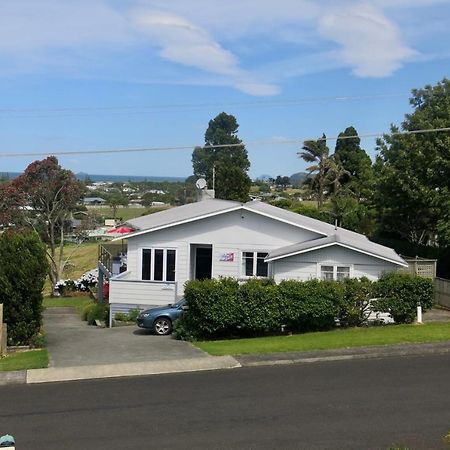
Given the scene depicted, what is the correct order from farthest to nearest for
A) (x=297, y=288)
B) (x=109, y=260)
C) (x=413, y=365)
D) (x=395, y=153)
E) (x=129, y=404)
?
(x=395, y=153) → (x=109, y=260) → (x=297, y=288) → (x=413, y=365) → (x=129, y=404)

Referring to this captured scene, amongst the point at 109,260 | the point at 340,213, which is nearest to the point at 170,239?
the point at 109,260

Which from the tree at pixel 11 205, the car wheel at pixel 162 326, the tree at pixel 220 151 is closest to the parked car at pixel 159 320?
the car wheel at pixel 162 326

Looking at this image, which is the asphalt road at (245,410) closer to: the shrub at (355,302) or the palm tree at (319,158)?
the shrub at (355,302)

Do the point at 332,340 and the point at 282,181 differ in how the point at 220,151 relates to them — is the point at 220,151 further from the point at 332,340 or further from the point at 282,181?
the point at 332,340

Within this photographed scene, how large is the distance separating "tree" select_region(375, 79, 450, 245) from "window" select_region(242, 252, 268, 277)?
27.9 ft

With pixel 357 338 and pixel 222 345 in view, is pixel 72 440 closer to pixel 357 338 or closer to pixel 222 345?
pixel 222 345

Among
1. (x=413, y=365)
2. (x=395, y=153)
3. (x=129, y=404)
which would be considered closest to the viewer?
(x=129, y=404)

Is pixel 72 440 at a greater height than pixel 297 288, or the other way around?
pixel 297 288

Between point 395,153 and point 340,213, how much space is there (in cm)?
1771

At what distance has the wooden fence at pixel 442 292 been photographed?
987 inches

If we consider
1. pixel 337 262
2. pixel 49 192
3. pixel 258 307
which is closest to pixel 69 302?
pixel 49 192

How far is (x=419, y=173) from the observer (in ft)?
102

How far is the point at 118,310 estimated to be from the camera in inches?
934

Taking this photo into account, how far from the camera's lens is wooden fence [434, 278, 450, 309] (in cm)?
2506
